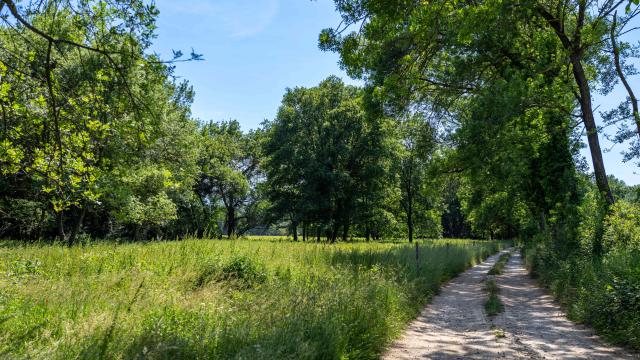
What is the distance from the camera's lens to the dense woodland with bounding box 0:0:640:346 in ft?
17.4

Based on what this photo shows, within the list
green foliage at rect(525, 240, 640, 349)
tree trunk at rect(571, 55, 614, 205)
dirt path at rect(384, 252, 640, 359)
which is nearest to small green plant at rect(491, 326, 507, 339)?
dirt path at rect(384, 252, 640, 359)

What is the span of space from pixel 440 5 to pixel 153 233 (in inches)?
1500

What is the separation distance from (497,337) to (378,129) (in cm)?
3238

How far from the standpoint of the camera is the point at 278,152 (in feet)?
131

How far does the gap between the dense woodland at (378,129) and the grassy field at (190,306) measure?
1.28 metres

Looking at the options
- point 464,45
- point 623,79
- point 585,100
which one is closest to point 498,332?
point 585,100

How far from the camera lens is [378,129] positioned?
1548 inches

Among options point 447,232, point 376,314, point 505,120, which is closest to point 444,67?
point 505,120

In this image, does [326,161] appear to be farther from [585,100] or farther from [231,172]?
[585,100]

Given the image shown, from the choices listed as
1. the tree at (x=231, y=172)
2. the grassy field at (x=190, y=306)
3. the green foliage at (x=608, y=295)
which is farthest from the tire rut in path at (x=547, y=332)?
the tree at (x=231, y=172)

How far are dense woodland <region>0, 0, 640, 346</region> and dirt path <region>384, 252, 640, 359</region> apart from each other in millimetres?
716

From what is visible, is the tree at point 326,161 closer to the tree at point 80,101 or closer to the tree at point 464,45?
the tree at point 464,45

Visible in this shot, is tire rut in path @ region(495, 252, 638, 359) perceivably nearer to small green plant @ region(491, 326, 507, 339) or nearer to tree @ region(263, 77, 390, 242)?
small green plant @ region(491, 326, 507, 339)

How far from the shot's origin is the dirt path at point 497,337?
6863 millimetres
